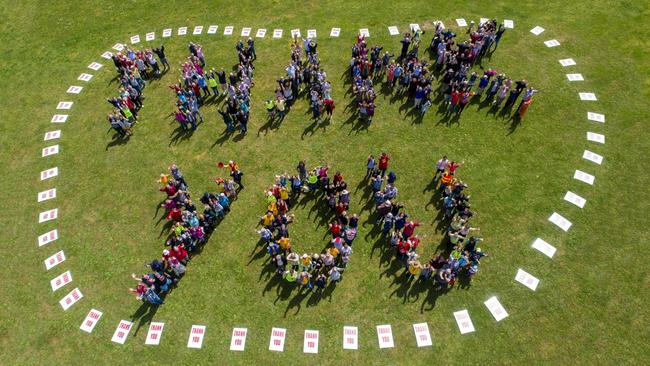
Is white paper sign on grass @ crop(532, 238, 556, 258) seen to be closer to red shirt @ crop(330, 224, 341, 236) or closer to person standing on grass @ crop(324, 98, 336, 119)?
red shirt @ crop(330, 224, 341, 236)

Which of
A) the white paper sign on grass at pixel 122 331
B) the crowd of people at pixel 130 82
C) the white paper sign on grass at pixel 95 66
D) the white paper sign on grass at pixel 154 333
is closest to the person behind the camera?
the white paper sign on grass at pixel 154 333

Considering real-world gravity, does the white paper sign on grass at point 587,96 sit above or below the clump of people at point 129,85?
above

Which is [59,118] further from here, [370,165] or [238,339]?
[370,165]

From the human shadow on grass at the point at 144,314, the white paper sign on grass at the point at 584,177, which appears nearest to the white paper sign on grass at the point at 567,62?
the white paper sign on grass at the point at 584,177

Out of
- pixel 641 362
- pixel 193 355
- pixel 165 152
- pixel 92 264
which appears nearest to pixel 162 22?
pixel 165 152

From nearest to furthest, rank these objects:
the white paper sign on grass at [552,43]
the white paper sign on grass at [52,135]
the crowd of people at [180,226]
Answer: the crowd of people at [180,226] < the white paper sign on grass at [52,135] < the white paper sign on grass at [552,43]

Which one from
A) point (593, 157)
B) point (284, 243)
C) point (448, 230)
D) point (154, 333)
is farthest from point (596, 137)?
point (154, 333)

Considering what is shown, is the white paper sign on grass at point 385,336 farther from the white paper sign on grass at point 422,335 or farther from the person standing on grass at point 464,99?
the person standing on grass at point 464,99

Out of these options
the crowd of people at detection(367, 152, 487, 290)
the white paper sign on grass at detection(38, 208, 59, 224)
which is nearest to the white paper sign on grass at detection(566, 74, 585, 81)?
the crowd of people at detection(367, 152, 487, 290)
